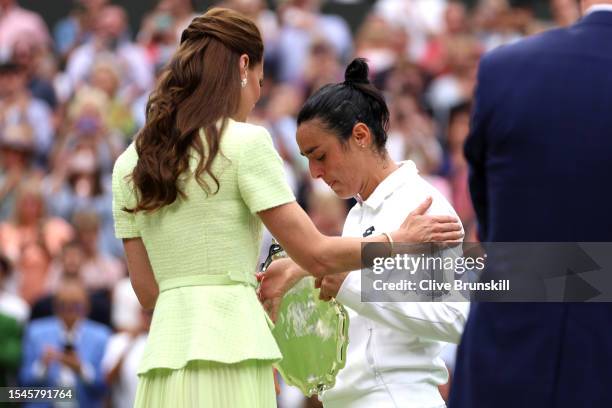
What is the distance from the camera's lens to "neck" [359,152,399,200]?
4.65 m

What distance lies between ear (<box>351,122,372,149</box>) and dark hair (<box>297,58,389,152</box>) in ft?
0.05

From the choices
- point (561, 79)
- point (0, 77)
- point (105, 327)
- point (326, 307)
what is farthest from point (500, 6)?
point (561, 79)

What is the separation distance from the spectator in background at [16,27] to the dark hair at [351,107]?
8.94 metres

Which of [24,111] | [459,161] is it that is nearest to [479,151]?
[459,161]

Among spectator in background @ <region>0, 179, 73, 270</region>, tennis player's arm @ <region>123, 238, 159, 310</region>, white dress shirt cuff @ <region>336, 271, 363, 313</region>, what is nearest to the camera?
tennis player's arm @ <region>123, 238, 159, 310</region>

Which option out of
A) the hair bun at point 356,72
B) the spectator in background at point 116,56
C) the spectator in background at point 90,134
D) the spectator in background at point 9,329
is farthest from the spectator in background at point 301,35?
the hair bun at point 356,72

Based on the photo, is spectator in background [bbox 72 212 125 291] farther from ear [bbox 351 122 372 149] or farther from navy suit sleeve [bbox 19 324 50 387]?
ear [bbox 351 122 372 149]

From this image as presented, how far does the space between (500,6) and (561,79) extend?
10.3 m

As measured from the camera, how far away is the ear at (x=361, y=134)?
464cm

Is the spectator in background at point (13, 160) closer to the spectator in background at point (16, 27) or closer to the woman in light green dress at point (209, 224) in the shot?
the spectator in background at point (16, 27)

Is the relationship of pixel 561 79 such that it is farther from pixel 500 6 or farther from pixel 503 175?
pixel 500 6

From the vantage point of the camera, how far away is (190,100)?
13.0 feet

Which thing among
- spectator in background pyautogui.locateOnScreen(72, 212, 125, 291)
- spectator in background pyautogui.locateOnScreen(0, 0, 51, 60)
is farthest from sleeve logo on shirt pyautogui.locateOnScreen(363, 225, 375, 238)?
spectator in background pyautogui.locateOnScreen(0, 0, 51, 60)

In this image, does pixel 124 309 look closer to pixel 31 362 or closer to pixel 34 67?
pixel 31 362
